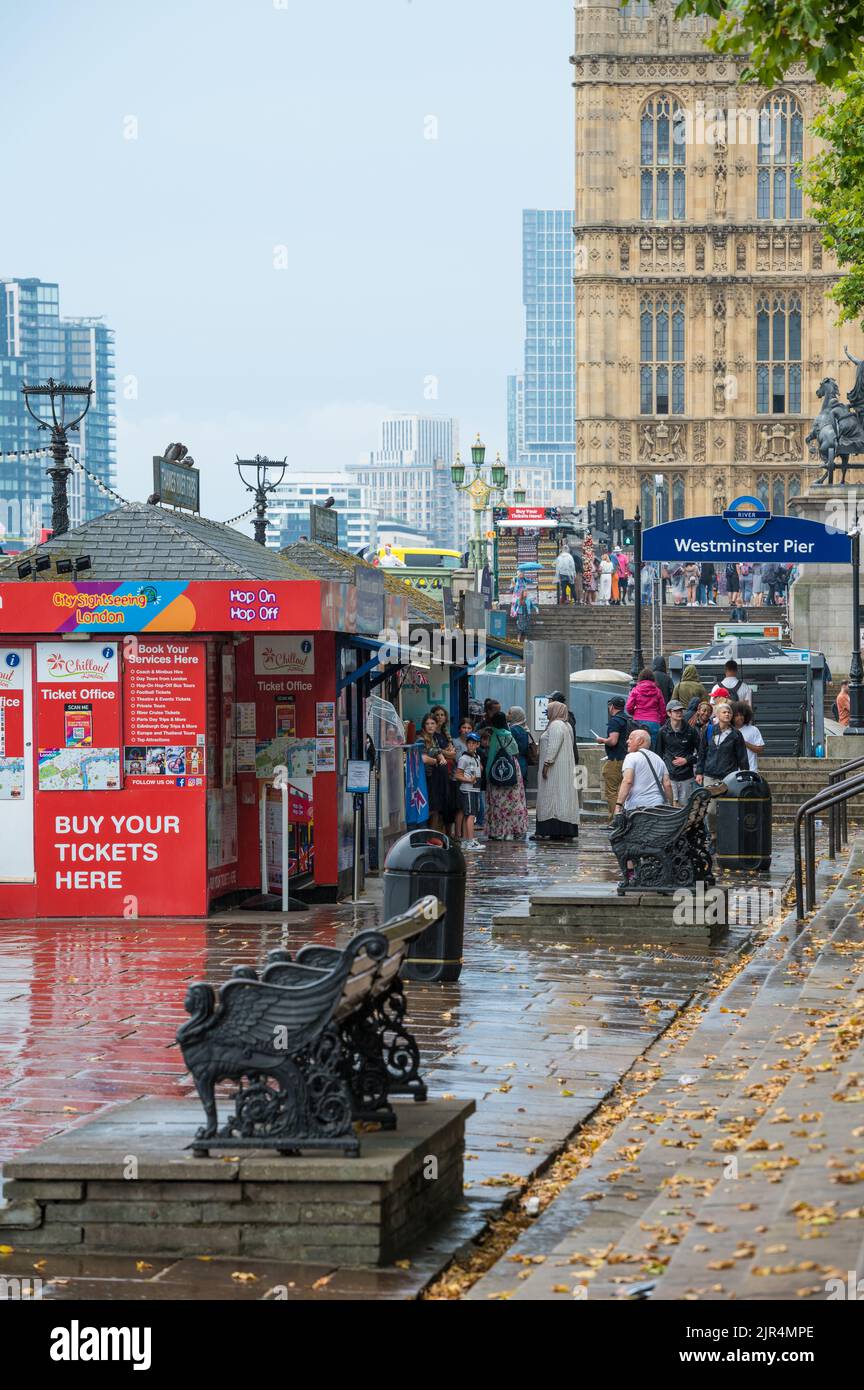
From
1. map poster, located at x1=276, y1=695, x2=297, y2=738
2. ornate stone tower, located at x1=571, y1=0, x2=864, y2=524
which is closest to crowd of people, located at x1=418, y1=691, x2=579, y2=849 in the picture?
map poster, located at x1=276, y1=695, x2=297, y2=738

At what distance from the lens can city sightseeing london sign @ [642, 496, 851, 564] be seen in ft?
84.3

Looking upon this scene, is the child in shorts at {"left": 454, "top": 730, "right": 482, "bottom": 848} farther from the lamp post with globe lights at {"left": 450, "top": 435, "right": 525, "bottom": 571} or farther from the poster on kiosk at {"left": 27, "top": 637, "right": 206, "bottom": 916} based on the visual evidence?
the lamp post with globe lights at {"left": 450, "top": 435, "right": 525, "bottom": 571}

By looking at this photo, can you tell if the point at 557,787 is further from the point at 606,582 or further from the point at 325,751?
the point at 606,582

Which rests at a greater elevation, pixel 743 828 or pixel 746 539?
pixel 746 539

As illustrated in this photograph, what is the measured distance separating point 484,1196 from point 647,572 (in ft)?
168

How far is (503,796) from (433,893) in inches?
410

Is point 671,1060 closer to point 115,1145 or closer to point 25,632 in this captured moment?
point 115,1145

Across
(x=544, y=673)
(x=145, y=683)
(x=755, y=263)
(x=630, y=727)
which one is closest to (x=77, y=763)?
(x=145, y=683)

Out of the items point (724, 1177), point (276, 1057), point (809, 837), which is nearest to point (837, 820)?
point (809, 837)

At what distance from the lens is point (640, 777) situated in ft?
53.7

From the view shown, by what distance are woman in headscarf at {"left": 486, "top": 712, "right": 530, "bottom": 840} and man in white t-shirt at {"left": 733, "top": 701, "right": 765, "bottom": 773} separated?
102 inches

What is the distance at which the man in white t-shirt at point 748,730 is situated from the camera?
68.2ft

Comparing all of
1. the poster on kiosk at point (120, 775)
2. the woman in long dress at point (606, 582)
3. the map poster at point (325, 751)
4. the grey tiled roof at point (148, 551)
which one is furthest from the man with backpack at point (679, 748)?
the woman in long dress at point (606, 582)

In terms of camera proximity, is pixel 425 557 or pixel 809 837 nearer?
pixel 809 837
